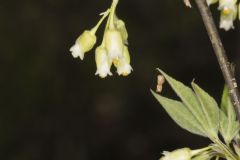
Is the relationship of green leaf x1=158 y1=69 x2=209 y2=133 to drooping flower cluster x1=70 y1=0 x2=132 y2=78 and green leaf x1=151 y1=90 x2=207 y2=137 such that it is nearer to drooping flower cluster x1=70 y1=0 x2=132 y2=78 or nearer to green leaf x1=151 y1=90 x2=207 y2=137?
green leaf x1=151 y1=90 x2=207 y2=137

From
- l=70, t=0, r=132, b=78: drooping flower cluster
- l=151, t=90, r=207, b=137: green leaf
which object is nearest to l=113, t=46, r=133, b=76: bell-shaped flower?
l=70, t=0, r=132, b=78: drooping flower cluster

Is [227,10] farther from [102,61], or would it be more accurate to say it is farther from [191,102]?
[102,61]

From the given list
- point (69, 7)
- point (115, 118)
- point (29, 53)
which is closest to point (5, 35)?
point (29, 53)

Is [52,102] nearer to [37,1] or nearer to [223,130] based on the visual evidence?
[37,1]

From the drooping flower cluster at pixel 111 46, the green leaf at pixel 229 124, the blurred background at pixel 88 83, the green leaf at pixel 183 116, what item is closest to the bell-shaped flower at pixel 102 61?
the drooping flower cluster at pixel 111 46

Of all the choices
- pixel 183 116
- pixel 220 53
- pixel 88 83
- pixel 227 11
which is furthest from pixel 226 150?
pixel 88 83
